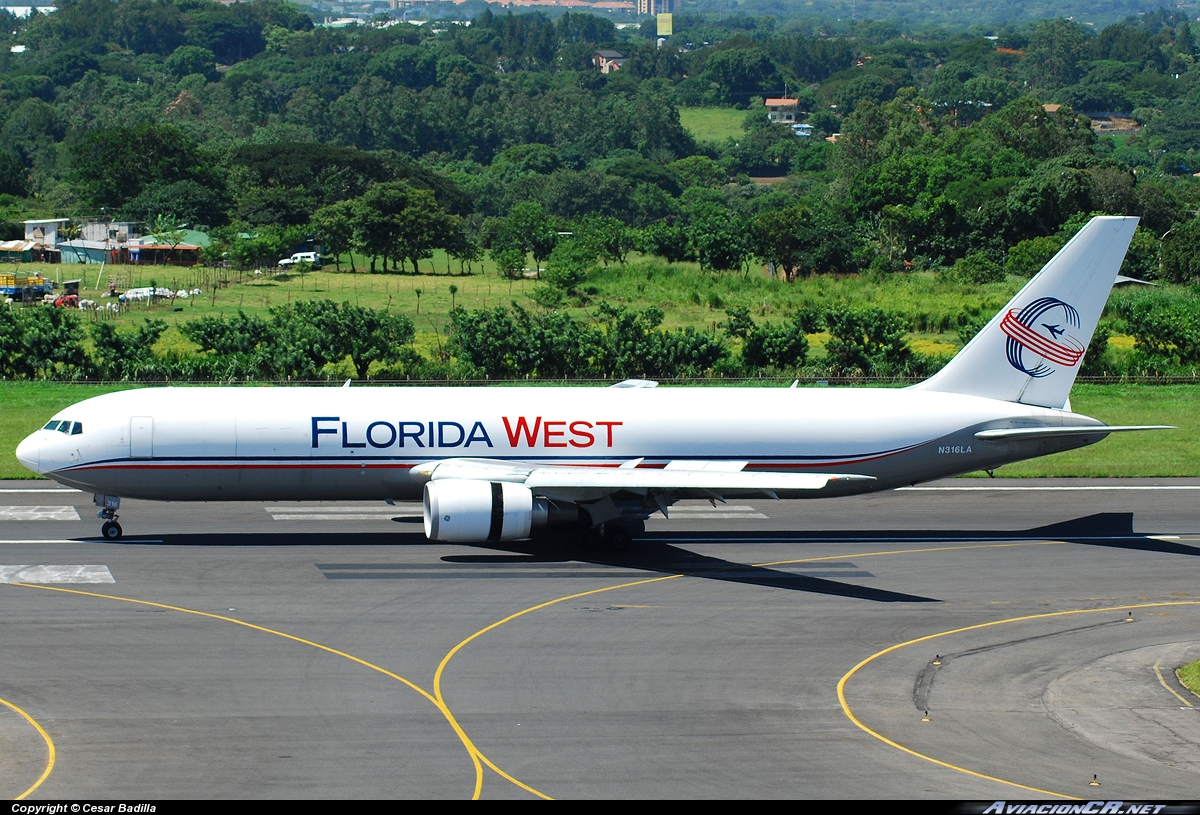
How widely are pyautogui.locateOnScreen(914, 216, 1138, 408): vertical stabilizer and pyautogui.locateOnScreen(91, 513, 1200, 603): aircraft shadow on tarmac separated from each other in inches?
185

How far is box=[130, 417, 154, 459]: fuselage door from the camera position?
42969mm

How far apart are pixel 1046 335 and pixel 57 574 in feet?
101

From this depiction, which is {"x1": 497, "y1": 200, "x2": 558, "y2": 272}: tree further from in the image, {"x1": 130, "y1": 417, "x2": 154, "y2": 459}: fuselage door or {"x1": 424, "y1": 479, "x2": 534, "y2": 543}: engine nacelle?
{"x1": 424, "y1": 479, "x2": 534, "y2": 543}: engine nacelle

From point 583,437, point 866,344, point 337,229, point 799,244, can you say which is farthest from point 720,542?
point 337,229

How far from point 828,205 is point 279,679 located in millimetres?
121041

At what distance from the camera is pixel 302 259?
454 feet

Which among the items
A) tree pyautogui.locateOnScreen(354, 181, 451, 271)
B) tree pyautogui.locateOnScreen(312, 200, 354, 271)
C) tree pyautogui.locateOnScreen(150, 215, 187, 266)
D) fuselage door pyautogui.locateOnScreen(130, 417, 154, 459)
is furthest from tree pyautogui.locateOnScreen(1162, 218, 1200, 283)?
fuselage door pyautogui.locateOnScreen(130, 417, 154, 459)

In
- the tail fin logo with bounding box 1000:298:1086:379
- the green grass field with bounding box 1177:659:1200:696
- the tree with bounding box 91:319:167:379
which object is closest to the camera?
the green grass field with bounding box 1177:659:1200:696

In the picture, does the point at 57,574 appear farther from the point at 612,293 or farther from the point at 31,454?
the point at 612,293

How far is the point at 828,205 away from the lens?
146250 mm

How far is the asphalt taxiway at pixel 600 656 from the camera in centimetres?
2683

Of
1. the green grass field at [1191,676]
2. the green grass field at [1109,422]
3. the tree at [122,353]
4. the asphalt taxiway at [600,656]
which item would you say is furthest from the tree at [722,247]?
the green grass field at [1191,676]

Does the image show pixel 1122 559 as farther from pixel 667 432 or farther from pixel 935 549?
pixel 667 432

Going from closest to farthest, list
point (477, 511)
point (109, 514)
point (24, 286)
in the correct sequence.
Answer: point (477, 511) < point (109, 514) < point (24, 286)
